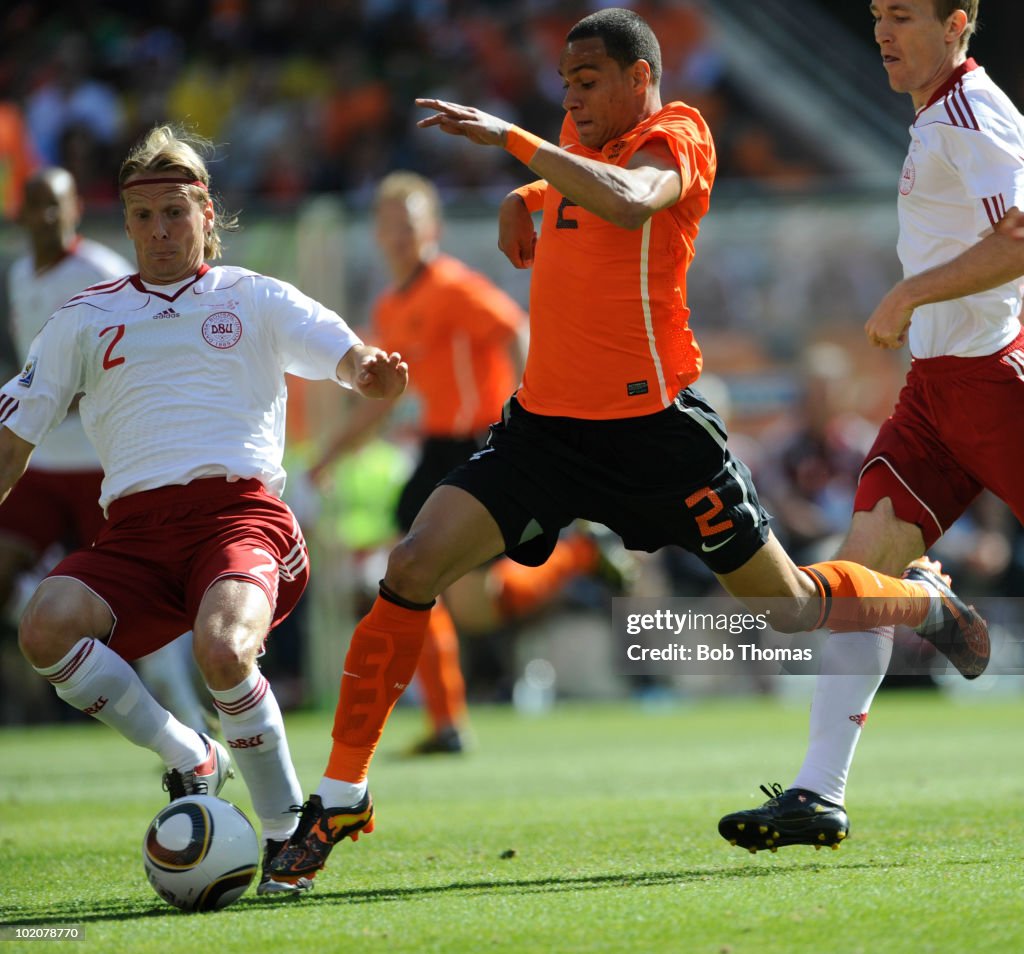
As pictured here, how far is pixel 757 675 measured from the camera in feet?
44.2

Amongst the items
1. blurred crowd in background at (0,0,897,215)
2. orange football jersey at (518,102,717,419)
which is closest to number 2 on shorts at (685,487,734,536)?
orange football jersey at (518,102,717,419)

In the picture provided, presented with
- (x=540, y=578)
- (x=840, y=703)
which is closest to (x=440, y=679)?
(x=540, y=578)

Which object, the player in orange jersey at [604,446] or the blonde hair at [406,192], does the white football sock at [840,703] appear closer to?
the player in orange jersey at [604,446]

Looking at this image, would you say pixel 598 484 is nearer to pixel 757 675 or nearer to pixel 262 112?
pixel 757 675

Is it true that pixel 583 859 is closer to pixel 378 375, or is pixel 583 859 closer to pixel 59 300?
pixel 378 375

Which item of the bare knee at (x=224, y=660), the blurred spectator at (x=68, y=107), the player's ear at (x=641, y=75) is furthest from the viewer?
the blurred spectator at (x=68, y=107)

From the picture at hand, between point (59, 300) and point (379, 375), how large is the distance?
404 cm

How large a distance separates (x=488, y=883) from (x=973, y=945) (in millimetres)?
1605

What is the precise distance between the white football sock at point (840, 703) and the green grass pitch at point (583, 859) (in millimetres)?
262

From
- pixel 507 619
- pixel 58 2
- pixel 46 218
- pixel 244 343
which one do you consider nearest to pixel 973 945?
pixel 244 343

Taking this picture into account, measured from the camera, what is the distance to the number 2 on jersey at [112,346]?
5113 mm

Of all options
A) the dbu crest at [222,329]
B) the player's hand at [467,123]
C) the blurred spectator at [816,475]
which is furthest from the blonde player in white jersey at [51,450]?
the blurred spectator at [816,475]

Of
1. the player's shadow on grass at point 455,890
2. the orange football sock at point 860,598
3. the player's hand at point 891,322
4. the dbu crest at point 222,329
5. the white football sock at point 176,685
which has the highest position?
the player's hand at point 891,322

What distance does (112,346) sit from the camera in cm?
512
